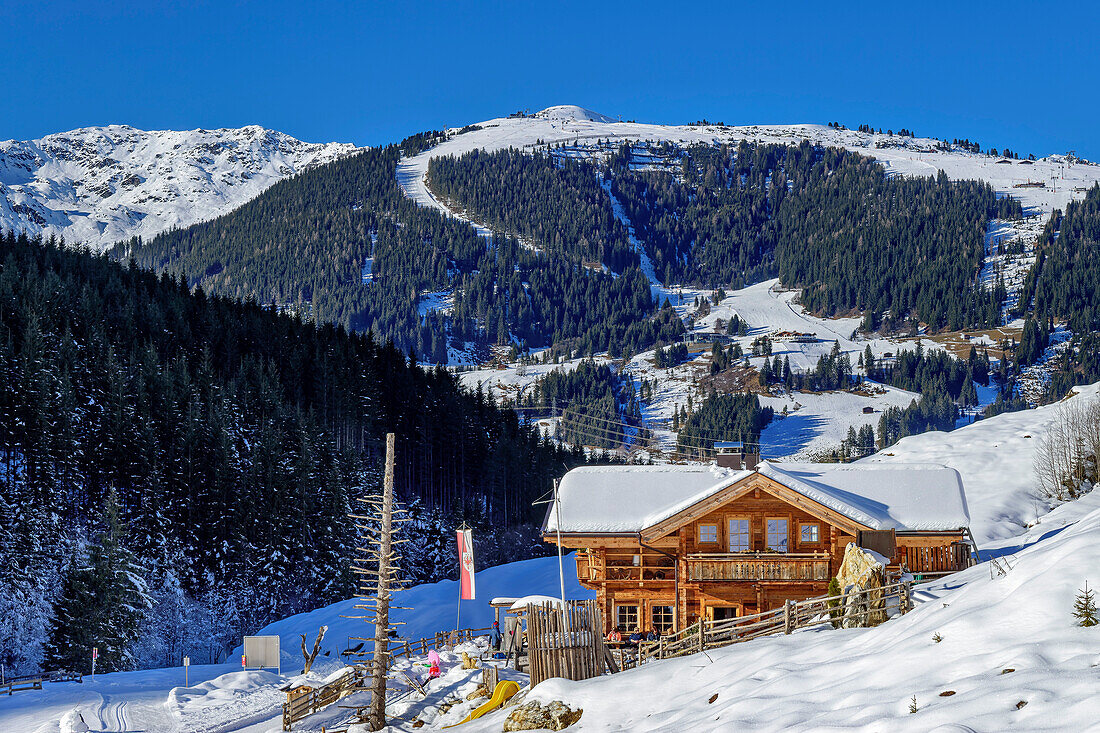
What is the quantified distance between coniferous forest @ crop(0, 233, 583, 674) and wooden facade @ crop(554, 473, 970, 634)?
31.1 meters

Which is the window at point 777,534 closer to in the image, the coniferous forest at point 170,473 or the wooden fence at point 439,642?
the wooden fence at point 439,642

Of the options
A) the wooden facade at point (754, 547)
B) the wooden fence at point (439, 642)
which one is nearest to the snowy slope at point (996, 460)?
the wooden facade at point (754, 547)

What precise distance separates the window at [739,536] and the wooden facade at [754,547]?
3 centimetres

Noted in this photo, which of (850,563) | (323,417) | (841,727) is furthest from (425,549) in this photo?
(841,727)

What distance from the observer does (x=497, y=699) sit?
23.7 metres

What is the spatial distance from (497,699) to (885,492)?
54.4 feet

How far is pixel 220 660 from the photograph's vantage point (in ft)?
191

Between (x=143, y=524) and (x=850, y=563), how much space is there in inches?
→ 1953

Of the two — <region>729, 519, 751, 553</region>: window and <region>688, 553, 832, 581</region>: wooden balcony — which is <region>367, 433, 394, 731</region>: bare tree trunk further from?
<region>729, 519, 751, 553</region>: window

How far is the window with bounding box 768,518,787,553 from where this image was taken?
106 feet

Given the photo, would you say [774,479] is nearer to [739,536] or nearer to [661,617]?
[739,536]

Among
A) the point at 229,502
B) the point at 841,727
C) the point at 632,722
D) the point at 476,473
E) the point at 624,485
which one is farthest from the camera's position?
the point at 476,473

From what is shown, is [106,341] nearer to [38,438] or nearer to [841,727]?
[38,438]

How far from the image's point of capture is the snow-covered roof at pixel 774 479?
32062 millimetres
